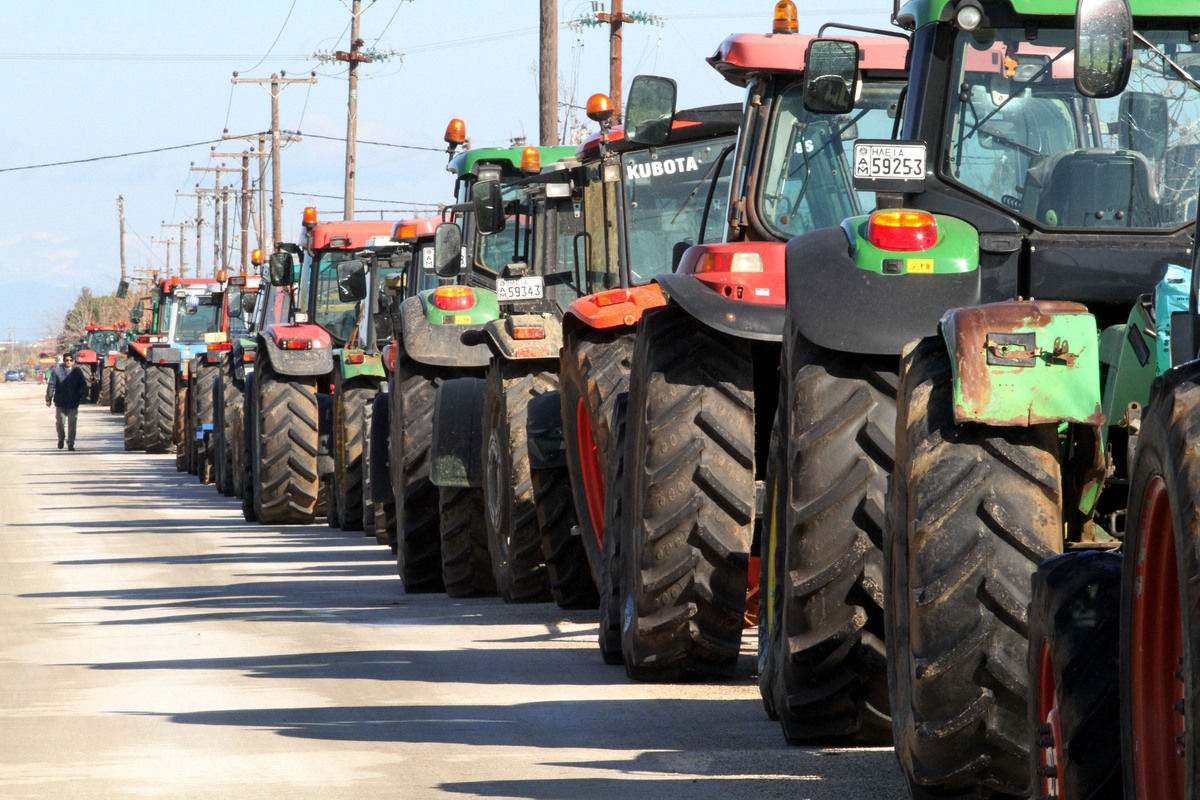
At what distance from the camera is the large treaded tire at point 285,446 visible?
16719mm

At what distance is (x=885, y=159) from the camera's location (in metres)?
5.69

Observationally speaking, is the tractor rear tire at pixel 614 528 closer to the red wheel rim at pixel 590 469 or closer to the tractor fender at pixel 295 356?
the red wheel rim at pixel 590 469

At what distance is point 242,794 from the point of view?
5531 mm

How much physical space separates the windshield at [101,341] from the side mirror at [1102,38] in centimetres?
5318

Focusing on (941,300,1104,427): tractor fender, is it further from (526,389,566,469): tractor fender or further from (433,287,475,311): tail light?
(433,287,475,311): tail light

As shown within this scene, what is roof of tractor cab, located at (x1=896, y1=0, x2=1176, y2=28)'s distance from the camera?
5.89 m

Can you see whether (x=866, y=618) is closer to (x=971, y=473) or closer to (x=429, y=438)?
(x=971, y=473)

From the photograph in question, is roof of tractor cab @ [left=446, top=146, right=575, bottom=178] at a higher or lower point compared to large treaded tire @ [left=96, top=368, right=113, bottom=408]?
higher

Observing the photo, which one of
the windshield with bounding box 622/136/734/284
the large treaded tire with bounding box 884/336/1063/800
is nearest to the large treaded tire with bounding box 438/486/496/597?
the windshield with bounding box 622/136/734/284

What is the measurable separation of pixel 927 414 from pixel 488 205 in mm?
6570

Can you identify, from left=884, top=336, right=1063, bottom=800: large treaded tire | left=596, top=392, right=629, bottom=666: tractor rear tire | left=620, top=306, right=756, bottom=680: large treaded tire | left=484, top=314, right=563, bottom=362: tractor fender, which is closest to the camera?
left=884, top=336, right=1063, bottom=800: large treaded tire

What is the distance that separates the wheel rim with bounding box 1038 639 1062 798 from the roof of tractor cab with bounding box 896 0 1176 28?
8.56 feet

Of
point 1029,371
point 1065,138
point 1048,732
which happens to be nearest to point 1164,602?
point 1048,732

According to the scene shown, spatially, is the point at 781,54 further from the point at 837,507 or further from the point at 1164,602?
the point at 1164,602
